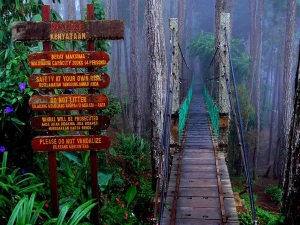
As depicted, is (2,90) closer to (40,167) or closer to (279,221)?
(40,167)

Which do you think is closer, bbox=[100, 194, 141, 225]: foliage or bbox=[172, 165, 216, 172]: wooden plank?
bbox=[100, 194, 141, 225]: foliage

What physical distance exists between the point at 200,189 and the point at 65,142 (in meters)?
2.00

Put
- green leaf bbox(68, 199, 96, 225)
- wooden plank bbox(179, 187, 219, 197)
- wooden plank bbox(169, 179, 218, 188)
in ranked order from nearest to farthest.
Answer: green leaf bbox(68, 199, 96, 225) < wooden plank bbox(179, 187, 219, 197) < wooden plank bbox(169, 179, 218, 188)

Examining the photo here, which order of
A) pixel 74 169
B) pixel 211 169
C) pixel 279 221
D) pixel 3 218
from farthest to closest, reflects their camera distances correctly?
pixel 74 169
pixel 211 169
pixel 3 218
pixel 279 221

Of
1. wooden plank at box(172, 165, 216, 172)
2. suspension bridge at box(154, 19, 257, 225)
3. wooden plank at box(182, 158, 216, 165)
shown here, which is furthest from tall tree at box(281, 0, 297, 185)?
wooden plank at box(172, 165, 216, 172)

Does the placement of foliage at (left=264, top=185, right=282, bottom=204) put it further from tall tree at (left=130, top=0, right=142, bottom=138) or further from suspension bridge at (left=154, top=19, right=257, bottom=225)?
suspension bridge at (left=154, top=19, right=257, bottom=225)

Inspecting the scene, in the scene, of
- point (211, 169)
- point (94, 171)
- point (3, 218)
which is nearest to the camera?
point (3, 218)

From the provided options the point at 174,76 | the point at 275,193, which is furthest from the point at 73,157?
the point at 275,193

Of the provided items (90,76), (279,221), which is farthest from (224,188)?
(90,76)

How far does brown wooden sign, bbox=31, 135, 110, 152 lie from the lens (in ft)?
11.9

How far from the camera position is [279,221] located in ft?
9.02

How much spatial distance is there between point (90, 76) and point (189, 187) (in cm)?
218

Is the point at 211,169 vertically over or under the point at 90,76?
under

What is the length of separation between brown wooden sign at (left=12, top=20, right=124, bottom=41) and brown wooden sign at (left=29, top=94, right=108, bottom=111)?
0.63 meters
